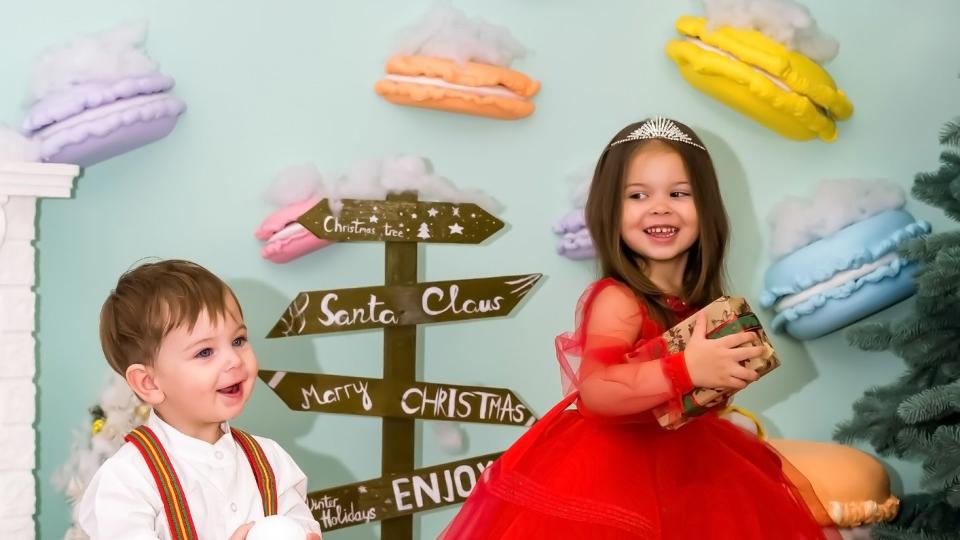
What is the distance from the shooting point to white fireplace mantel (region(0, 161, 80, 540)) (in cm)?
232

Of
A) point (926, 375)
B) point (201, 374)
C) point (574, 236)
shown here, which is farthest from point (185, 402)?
point (926, 375)

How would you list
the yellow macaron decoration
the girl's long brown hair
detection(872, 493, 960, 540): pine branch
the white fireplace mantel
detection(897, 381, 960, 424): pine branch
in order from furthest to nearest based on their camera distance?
1. the yellow macaron decoration
2. the white fireplace mantel
3. detection(872, 493, 960, 540): pine branch
4. detection(897, 381, 960, 424): pine branch
5. the girl's long brown hair

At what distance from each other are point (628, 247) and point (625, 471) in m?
0.39

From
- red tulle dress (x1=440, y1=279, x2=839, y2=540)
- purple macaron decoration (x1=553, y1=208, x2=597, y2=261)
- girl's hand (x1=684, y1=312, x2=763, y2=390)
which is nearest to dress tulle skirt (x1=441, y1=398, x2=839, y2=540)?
red tulle dress (x1=440, y1=279, x2=839, y2=540)

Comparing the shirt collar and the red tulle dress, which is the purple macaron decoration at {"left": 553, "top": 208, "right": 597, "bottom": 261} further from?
the shirt collar

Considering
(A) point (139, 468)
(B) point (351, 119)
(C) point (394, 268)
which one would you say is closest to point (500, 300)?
(C) point (394, 268)

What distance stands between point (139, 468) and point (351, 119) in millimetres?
1359

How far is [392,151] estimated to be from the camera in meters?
2.70

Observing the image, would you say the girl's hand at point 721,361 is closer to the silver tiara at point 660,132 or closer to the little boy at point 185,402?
the silver tiara at point 660,132

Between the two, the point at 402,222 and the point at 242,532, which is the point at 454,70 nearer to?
the point at 402,222

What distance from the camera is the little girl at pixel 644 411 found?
1638 mm

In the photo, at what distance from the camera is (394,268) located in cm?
258

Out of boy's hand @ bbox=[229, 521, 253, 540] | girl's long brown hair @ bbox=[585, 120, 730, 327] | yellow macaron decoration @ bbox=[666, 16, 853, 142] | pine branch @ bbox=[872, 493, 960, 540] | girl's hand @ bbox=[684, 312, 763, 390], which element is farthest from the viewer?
yellow macaron decoration @ bbox=[666, 16, 853, 142]

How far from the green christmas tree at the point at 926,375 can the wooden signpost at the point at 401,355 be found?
765 mm
